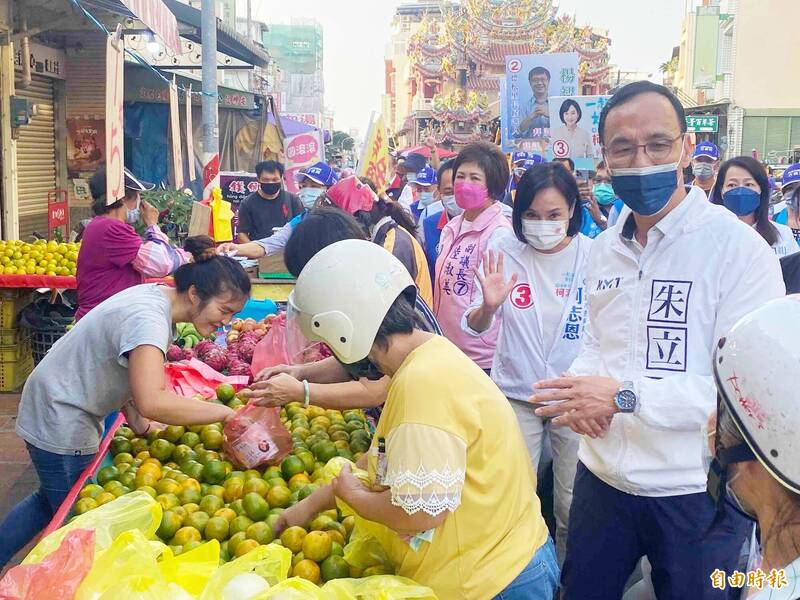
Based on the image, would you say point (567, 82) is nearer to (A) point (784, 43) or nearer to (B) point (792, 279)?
(B) point (792, 279)

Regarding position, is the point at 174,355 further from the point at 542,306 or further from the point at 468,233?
the point at 542,306

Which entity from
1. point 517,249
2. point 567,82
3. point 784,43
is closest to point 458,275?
point 517,249

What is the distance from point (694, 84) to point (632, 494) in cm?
5504

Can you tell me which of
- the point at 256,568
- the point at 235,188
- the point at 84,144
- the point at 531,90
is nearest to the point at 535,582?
the point at 256,568

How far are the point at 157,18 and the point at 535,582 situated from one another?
7498 millimetres

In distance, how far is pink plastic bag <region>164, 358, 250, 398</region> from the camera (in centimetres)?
404

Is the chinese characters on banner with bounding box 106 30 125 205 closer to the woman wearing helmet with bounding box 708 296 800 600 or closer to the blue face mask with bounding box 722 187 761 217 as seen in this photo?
the blue face mask with bounding box 722 187 761 217

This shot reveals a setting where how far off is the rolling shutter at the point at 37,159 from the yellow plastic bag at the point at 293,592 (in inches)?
424

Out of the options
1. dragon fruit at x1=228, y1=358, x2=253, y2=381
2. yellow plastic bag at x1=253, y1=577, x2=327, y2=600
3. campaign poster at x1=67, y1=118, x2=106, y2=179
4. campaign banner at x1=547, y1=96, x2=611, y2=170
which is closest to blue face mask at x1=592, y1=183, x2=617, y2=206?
campaign banner at x1=547, y1=96, x2=611, y2=170

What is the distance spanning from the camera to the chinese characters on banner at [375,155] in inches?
336

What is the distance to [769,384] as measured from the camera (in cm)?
112

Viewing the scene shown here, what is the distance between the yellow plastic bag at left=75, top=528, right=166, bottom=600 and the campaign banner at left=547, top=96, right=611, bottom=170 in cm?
783

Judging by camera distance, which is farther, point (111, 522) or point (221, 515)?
point (221, 515)

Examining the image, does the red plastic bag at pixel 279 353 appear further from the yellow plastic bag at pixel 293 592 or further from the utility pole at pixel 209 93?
the utility pole at pixel 209 93
